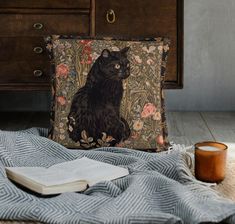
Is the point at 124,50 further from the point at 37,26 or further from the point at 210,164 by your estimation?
the point at 37,26

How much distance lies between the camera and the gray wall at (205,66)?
348 cm

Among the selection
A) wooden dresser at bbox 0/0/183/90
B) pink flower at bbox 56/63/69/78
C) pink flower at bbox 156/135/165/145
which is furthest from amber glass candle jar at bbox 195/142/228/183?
wooden dresser at bbox 0/0/183/90

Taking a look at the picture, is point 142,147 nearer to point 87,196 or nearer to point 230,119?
point 87,196

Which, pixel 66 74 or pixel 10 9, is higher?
pixel 10 9

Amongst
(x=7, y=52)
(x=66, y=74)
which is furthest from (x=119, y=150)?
(x=7, y=52)

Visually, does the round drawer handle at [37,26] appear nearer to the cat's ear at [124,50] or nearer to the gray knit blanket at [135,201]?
the cat's ear at [124,50]

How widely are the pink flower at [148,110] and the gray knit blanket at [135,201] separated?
1.47 feet

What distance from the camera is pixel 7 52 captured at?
9.64 feet

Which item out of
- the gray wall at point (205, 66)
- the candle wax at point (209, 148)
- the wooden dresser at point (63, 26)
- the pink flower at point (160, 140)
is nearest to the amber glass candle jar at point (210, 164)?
the candle wax at point (209, 148)

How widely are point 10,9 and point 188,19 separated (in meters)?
1.12

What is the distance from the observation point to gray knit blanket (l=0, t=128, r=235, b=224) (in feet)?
4.06

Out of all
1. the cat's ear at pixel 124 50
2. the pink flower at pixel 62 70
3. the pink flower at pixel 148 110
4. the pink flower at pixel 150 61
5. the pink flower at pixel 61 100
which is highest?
the cat's ear at pixel 124 50

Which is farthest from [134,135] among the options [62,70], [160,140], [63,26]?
[63,26]

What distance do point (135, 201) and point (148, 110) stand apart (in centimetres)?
80
